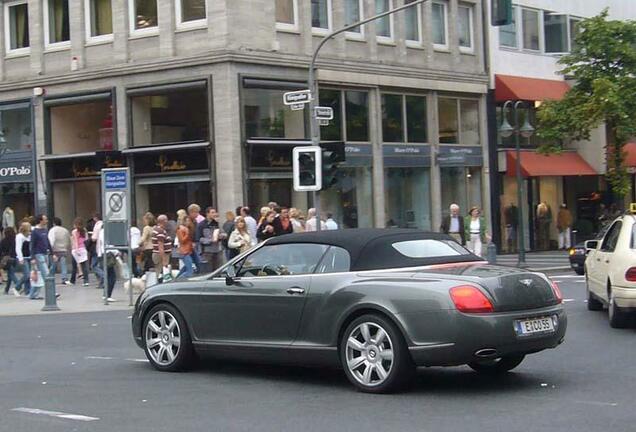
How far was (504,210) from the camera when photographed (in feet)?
127

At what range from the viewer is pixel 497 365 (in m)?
10.7

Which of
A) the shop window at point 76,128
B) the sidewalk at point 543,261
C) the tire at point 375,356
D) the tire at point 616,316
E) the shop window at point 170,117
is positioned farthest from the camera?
the shop window at point 76,128

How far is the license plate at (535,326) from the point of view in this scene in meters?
9.57

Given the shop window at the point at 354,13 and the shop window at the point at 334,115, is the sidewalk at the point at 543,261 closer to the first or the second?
the shop window at the point at 334,115

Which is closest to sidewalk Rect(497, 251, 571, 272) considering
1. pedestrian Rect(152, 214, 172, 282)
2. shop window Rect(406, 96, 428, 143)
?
shop window Rect(406, 96, 428, 143)

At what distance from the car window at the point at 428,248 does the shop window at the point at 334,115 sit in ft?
69.2

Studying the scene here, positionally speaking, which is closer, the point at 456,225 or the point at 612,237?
the point at 612,237

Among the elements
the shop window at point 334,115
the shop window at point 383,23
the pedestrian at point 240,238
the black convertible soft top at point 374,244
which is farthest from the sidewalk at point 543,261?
the black convertible soft top at point 374,244

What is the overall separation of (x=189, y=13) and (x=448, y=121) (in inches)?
432

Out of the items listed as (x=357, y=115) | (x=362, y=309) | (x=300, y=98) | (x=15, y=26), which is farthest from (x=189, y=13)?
(x=362, y=309)

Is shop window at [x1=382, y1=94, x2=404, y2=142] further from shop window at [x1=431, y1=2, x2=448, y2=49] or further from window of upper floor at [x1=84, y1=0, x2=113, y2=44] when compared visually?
window of upper floor at [x1=84, y1=0, x2=113, y2=44]

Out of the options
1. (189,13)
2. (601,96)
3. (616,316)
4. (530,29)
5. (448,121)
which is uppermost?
(530,29)

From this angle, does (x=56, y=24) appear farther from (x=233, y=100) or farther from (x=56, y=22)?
(x=233, y=100)

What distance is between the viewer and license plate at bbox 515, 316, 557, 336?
31.4ft
